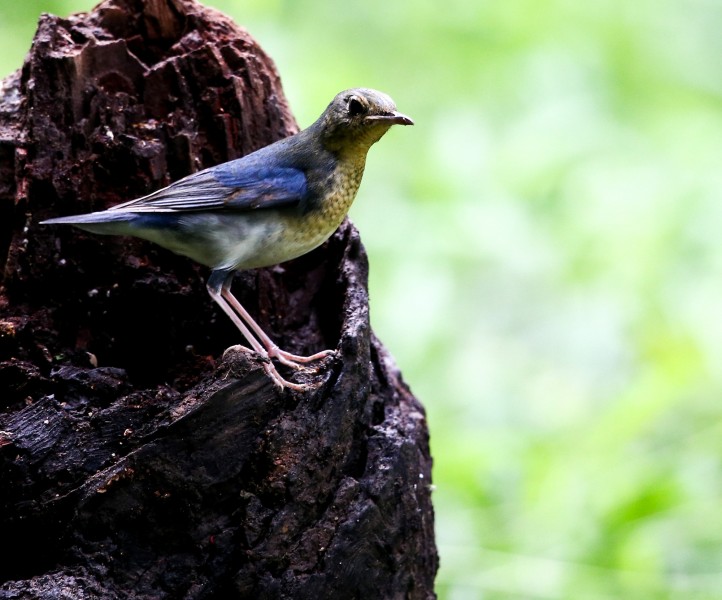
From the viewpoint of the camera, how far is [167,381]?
373 cm

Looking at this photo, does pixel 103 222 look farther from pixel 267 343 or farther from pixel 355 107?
pixel 355 107

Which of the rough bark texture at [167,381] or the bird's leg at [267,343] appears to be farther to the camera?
the bird's leg at [267,343]

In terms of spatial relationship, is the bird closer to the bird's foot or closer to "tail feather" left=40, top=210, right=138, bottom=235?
"tail feather" left=40, top=210, right=138, bottom=235

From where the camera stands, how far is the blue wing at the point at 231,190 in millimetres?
3738

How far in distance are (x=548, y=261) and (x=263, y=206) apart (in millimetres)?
2119

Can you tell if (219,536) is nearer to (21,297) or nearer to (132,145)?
(21,297)

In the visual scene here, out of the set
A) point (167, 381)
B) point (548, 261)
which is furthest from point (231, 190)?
point (548, 261)

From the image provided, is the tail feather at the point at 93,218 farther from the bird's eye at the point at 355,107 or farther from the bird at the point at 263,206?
the bird's eye at the point at 355,107

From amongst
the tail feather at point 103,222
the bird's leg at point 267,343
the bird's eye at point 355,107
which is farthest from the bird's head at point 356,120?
the tail feather at point 103,222

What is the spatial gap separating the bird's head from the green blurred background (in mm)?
1272

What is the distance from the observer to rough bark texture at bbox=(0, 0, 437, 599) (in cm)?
318

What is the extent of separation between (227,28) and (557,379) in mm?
3239

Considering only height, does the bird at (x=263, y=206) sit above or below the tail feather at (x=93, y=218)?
above

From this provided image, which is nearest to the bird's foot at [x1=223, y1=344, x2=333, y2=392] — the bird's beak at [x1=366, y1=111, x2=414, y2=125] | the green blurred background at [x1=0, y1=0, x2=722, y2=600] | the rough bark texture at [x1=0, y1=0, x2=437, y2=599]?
the rough bark texture at [x1=0, y1=0, x2=437, y2=599]
